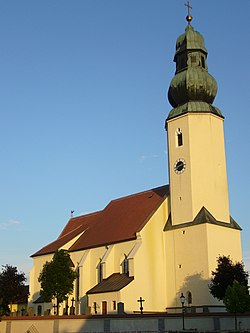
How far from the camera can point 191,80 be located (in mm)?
→ 41750

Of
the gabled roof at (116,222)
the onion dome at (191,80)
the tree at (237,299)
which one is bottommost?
the tree at (237,299)

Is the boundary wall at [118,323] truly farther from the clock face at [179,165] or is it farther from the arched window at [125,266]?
the clock face at [179,165]

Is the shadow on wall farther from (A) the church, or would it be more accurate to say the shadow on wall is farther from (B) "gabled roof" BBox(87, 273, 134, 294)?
(B) "gabled roof" BBox(87, 273, 134, 294)

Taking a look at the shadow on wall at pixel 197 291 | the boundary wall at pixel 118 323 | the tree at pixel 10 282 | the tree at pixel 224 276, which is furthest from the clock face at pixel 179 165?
the tree at pixel 10 282

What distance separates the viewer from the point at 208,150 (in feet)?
135

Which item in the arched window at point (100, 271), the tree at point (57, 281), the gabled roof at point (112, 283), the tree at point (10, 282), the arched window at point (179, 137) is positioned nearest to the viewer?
the gabled roof at point (112, 283)

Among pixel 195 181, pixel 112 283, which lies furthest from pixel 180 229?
pixel 112 283

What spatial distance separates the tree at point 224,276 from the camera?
117ft

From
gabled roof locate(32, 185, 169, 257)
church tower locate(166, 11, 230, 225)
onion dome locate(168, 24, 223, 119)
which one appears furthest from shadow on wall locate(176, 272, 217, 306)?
onion dome locate(168, 24, 223, 119)

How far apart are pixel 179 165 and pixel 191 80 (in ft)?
23.8

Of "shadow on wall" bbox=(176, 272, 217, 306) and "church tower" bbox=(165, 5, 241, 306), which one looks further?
"church tower" bbox=(165, 5, 241, 306)

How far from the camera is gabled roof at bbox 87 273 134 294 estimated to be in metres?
39.2

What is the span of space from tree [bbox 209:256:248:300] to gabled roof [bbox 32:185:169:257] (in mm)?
7769

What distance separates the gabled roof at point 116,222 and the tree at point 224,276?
7769mm
